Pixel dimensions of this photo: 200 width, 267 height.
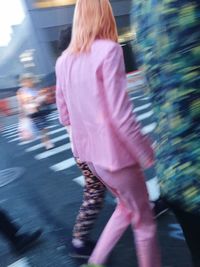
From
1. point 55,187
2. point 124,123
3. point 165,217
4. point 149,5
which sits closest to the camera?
point 149,5

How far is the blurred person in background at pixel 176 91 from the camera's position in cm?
126

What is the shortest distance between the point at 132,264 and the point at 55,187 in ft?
8.08

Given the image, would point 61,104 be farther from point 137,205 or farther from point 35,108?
point 35,108

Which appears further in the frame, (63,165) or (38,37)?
(38,37)

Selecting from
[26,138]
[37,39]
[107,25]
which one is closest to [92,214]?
[107,25]

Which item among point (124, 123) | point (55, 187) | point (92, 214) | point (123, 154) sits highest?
point (124, 123)

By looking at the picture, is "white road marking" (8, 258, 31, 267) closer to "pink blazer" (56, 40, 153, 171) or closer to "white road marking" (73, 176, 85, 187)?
"pink blazer" (56, 40, 153, 171)

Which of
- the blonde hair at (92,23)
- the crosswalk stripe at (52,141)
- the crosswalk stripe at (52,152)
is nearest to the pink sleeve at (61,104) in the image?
the blonde hair at (92,23)

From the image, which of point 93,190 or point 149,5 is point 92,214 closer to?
point 93,190

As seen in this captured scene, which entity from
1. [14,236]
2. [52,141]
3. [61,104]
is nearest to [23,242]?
[14,236]

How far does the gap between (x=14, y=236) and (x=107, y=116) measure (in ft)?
5.96

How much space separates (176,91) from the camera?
133 cm

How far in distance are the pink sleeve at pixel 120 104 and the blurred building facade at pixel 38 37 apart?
13.0 meters

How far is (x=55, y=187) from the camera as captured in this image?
210 inches
